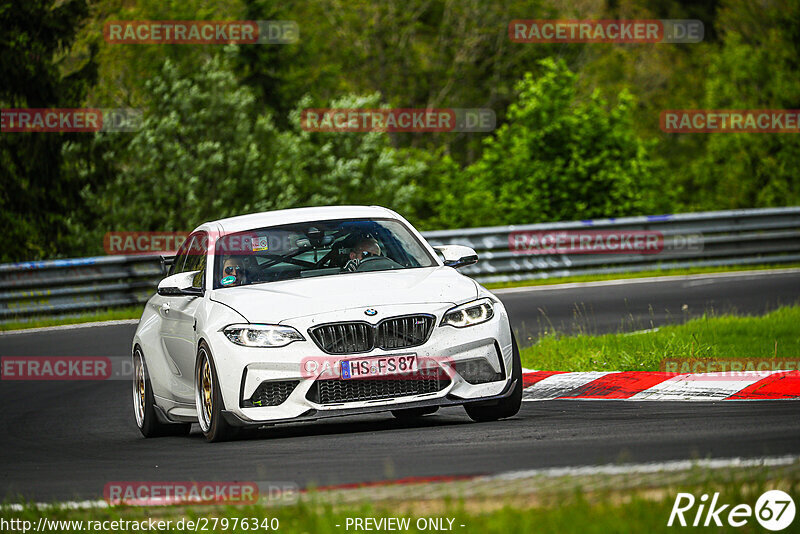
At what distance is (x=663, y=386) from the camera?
402 inches

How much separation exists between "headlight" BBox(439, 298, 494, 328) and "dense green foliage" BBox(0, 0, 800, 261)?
2134 centimetres

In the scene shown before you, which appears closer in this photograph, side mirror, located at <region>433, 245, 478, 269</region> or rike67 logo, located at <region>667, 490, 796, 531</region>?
rike67 logo, located at <region>667, 490, 796, 531</region>

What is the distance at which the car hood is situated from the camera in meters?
8.70

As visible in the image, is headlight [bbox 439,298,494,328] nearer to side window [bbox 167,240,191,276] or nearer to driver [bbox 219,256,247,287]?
driver [bbox 219,256,247,287]

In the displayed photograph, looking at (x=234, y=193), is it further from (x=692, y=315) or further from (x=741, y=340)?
(x=741, y=340)

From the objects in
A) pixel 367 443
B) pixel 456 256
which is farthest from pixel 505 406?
pixel 456 256

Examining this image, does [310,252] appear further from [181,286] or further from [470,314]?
[470,314]

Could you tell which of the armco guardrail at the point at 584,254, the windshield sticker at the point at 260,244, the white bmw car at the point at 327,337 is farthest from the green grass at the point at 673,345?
the armco guardrail at the point at 584,254

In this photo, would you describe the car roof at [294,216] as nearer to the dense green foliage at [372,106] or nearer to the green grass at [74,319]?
the green grass at [74,319]

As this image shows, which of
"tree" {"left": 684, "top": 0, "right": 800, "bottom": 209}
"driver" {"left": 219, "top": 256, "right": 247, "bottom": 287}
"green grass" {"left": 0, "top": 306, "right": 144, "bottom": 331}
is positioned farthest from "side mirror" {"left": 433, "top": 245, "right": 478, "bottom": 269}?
"tree" {"left": 684, "top": 0, "right": 800, "bottom": 209}

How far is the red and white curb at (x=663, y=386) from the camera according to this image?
9.58m

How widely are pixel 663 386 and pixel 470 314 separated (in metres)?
2.04

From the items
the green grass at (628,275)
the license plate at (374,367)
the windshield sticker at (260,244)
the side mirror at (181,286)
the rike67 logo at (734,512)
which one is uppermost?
the windshield sticker at (260,244)

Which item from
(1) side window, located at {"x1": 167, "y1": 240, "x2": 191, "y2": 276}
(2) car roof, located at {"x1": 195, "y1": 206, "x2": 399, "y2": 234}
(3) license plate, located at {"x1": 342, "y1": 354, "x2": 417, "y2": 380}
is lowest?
(3) license plate, located at {"x1": 342, "y1": 354, "x2": 417, "y2": 380}
